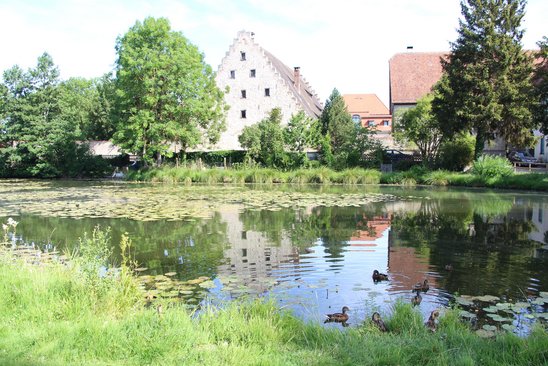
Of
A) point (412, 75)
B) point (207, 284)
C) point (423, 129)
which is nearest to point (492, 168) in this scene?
point (423, 129)

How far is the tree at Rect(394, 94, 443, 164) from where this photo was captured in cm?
3509

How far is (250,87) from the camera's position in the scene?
50.0 meters

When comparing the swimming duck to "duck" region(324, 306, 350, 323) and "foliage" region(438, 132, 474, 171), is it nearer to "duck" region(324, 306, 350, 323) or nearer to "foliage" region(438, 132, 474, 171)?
"duck" region(324, 306, 350, 323)

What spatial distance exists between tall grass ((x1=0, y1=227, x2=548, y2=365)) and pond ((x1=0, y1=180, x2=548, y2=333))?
3.41 feet

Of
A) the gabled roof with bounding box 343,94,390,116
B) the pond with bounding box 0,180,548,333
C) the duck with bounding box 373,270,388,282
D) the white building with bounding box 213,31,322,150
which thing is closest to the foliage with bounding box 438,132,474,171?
the pond with bounding box 0,180,548,333

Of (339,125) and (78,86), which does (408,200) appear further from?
(78,86)

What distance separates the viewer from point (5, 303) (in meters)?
5.87

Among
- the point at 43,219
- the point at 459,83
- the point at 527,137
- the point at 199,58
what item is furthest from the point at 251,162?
the point at 43,219

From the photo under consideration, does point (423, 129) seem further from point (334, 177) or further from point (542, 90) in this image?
point (542, 90)

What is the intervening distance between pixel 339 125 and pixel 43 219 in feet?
100

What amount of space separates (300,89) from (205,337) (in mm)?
53060

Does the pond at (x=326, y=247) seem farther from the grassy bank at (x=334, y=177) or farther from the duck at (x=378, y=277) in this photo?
the grassy bank at (x=334, y=177)

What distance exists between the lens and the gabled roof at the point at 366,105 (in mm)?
65500

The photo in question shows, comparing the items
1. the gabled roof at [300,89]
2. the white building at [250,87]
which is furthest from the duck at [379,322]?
the gabled roof at [300,89]
